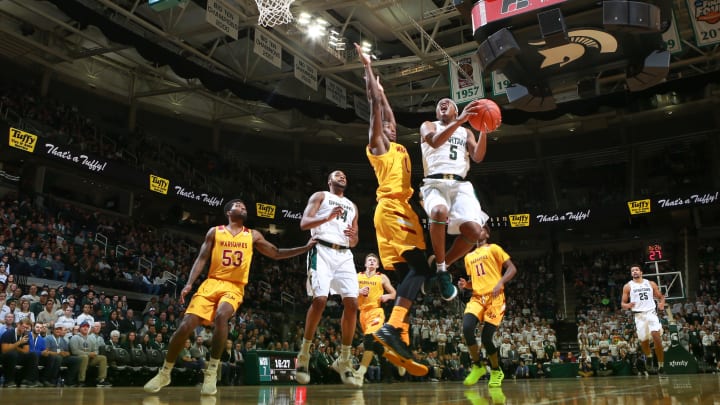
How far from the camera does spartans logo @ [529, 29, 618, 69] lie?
266 inches

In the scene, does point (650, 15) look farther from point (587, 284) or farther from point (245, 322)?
point (587, 284)

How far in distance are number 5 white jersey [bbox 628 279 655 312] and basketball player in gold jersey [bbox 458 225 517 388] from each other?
15.0 feet

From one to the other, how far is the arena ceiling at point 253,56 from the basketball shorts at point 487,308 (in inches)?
470

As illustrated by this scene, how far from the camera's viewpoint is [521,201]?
3003cm

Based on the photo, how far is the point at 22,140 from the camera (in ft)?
56.5

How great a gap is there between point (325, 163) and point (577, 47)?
2449 centimetres

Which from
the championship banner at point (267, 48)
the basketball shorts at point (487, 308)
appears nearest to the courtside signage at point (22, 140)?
the championship banner at point (267, 48)

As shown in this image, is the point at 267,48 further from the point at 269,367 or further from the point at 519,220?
the point at 519,220

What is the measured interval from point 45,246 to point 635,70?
1516cm

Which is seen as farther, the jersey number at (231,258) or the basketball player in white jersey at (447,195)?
the jersey number at (231,258)

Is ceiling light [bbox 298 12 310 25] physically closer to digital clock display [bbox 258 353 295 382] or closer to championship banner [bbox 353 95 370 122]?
championship banner [bbox 353 95 370 122]

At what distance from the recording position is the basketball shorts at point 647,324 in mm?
11688

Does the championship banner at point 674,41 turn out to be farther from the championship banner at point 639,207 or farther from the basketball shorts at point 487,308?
the championship banner at point 639,207

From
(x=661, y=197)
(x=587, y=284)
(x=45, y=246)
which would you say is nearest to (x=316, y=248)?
(x=45, y=246)
